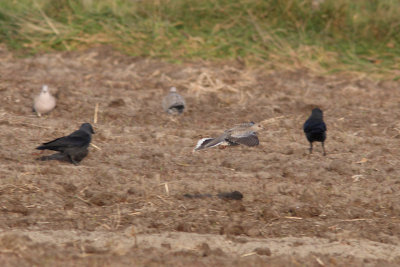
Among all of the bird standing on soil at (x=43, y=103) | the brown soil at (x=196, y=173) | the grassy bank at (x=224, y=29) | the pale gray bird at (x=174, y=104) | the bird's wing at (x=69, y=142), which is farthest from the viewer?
the grassy bank at (x=224, y=29)

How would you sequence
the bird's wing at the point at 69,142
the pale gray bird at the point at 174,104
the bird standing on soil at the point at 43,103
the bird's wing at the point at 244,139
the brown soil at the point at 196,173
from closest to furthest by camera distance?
the brown soil at the point at 196,173, the bird's wing at the point at 69,142, the bird's wing at the point at 244,139, the bird standing on soil at the point at 43,103, the pale gray bird at the point at 174,104

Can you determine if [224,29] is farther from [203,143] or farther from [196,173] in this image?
[196,173]

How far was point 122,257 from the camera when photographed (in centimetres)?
431

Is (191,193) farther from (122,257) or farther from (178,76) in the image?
(178,76)

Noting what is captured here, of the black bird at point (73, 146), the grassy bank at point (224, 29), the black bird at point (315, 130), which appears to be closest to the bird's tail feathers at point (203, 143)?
the black bird at point (315, 130)

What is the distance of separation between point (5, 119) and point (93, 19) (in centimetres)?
396

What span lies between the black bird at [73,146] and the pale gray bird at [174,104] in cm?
155

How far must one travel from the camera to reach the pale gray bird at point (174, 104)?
26.6 ft

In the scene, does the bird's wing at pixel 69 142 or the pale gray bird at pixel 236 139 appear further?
the pale gray bird at pixel 236 139

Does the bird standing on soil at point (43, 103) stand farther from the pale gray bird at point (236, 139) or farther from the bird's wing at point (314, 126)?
the bird's wing at point (314, 126)

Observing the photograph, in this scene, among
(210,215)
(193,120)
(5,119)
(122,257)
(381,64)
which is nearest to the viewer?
(122,257)

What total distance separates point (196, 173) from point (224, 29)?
17.4 feet

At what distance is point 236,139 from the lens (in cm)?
677

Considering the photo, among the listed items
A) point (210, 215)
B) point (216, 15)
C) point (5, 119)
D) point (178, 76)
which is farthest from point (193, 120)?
point (216, 15)
